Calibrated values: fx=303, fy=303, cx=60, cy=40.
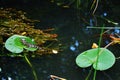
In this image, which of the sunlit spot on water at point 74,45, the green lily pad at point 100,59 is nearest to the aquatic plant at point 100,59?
the green lily pad at point 100,59

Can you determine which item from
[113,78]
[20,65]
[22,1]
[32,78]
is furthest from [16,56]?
[22,1]

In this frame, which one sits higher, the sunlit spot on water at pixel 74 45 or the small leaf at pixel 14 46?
the small leaf at pixel 14 46

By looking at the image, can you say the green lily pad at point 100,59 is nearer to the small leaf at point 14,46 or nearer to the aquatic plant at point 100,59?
the aquatic plant at point 100,59

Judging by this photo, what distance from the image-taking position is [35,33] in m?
1.79

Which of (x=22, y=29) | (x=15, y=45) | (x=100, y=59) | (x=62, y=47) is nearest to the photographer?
(x=100, y=59)

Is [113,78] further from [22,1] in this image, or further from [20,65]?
[22,1]

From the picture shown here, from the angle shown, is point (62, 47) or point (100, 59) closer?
point (100, 59)

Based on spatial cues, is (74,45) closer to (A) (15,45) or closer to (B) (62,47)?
(B) (62,47)

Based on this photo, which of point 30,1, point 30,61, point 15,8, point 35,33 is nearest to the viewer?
point 30,61

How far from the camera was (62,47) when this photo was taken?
5.57 feet

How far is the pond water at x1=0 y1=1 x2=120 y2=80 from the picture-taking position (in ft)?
4.84

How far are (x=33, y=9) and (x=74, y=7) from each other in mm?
316

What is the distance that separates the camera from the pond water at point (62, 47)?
148 centimetres

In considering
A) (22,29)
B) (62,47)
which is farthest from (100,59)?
(22,29)
